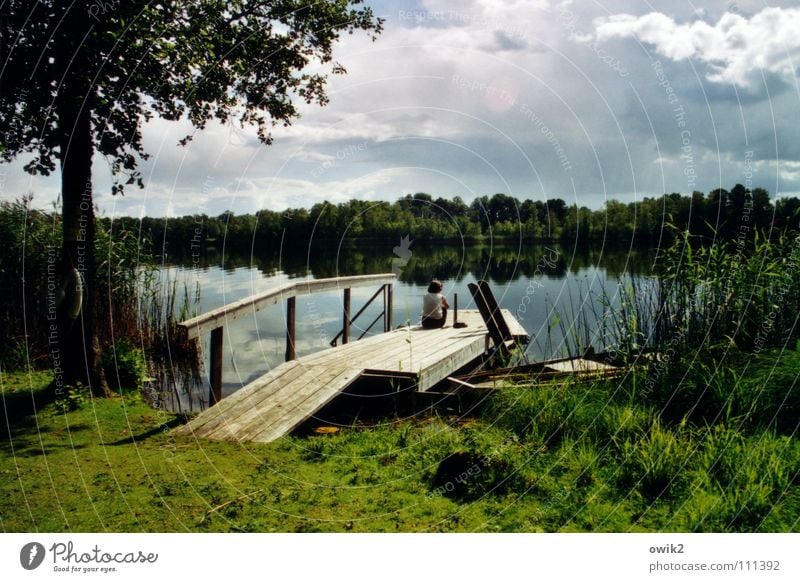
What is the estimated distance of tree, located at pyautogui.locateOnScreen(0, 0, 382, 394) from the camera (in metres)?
5.64

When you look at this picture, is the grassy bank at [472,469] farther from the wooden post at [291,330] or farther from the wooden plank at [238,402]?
the wooden post at [291,330]

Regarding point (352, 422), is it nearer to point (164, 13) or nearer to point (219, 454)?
point (219, 454)

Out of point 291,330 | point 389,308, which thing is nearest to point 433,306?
point 389,308

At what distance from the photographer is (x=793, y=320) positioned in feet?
19.2

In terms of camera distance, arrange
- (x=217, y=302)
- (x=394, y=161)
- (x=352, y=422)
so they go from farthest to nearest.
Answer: (x=217, y=302), (x=394, y=161), (x=352, y=422)

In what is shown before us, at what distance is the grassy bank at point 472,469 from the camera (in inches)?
150

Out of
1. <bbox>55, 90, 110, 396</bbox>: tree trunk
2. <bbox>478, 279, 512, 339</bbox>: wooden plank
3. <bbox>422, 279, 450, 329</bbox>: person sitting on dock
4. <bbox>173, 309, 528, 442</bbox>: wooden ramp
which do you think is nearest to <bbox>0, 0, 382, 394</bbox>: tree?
<bbox>55, 90, 110, 396</bbox>: tree trunk

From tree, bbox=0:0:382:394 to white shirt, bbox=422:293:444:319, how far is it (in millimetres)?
4783

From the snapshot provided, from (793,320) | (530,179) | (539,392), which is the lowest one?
(539,392)

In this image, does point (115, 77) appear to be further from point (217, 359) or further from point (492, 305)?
point (492, 305)

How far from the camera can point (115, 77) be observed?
5.91 m
